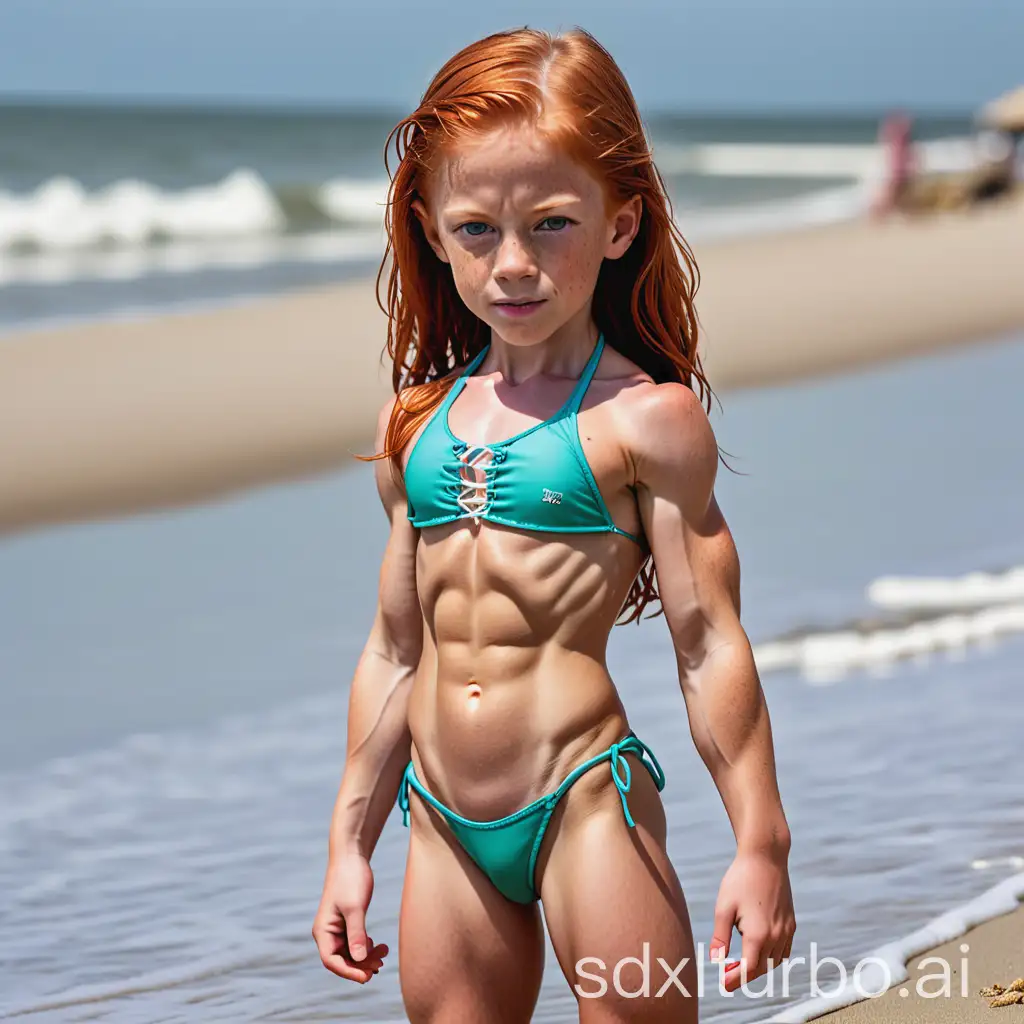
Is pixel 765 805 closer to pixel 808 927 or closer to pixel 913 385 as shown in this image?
pixel 808 927

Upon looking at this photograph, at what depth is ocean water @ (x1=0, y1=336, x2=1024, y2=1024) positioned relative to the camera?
3814 mm

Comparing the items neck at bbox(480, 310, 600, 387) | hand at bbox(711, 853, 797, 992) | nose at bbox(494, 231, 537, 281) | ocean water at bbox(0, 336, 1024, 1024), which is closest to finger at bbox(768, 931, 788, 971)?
hand at bbox(711, 853, 797, 992)

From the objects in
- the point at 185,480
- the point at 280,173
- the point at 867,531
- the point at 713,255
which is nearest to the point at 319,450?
the point at 185,480

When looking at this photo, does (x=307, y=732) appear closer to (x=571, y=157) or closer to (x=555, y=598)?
(x=555, y=598)

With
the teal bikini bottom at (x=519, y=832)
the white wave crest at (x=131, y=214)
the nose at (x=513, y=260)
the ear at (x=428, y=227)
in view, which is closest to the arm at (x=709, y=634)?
the teal bikini bottom at (x=519, y=832)

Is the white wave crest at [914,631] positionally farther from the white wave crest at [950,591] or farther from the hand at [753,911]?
the hand at [753,911]

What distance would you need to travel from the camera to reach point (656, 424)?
7.95ft

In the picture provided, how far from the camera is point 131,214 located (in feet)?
91.5

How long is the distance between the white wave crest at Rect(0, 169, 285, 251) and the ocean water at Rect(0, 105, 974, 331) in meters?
0.05

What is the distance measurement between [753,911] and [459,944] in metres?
0.41

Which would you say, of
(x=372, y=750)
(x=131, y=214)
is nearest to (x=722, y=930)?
(x=372, y=750)

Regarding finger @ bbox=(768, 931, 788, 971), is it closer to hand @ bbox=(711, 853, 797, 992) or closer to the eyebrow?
hand @ bbox=(711, 853, 797, 992)

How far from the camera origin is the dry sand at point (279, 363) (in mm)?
8836

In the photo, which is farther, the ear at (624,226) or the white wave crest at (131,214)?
the white wave crest at (131,214)
